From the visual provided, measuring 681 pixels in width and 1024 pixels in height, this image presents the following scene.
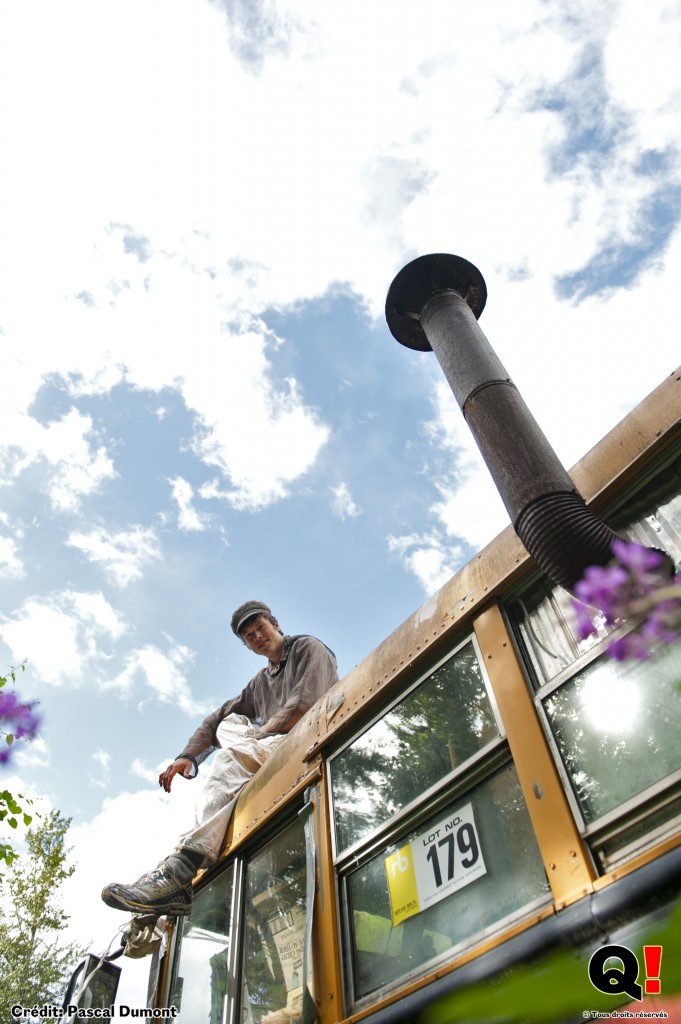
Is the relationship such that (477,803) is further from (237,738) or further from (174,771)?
(174,771)

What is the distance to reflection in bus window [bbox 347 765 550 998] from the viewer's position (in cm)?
248

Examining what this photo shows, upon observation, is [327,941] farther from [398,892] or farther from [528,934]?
[528,934]

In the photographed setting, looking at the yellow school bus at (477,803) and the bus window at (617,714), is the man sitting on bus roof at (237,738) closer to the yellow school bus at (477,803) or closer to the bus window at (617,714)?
the yellow school bus at (477,803)

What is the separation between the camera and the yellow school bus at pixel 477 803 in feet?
7.21

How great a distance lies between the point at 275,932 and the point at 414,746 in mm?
1438

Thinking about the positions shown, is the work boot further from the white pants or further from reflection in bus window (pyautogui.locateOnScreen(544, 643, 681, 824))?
reflection in bus window (pyautogui.locateOnScreen(544, 643, 681, 824))

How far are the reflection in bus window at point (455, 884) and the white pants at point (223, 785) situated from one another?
168 centimetres

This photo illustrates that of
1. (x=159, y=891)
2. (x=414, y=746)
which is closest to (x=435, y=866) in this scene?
(x=414, y=746)

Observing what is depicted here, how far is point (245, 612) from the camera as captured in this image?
616 cm

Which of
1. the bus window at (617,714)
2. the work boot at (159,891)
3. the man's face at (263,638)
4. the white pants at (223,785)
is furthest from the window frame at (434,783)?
the man's face at (263,638)

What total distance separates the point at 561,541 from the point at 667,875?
1.14 metres

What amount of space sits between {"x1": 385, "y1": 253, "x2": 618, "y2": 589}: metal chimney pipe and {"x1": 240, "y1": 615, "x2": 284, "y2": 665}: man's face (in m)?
2.71

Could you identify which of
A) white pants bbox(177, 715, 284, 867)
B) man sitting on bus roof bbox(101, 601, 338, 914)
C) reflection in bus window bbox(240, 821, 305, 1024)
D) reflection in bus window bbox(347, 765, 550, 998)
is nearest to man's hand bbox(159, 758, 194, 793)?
man sitting on bus roof bbox(101, 601, 338, 914)

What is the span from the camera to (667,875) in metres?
1.85
